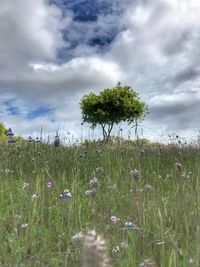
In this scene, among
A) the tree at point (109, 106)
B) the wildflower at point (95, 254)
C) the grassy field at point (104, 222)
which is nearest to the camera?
the wildflower at point (95, 254)

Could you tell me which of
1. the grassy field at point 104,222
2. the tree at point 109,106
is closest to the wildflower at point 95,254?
the grassy field at point 104,222

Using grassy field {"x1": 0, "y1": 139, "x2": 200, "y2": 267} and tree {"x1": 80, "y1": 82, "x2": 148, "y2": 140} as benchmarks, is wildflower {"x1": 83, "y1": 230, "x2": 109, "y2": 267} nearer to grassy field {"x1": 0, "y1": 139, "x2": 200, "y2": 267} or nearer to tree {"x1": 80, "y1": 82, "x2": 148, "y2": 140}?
grassy field {"x1": 0, "y1": 139, "x2": 200, "y2": 267}

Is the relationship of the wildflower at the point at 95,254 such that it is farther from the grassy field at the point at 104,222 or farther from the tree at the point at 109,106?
the tree at the point at 109,106

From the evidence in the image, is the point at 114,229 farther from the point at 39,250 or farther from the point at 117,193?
the point at 117,193

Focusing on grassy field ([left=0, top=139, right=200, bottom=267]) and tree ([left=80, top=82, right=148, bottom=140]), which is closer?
grassy field ([left=0, top=139, right=200, bottom=267])

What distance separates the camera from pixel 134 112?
174ft

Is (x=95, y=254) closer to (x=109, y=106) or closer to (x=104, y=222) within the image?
(x=104, y=222)

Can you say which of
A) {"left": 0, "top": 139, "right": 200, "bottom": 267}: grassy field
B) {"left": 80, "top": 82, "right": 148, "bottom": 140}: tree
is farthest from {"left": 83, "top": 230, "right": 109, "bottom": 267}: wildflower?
{"left": 80, "top": 82, "right": 148, "bottom": 140}: tree

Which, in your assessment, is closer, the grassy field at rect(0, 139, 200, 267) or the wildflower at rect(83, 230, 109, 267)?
the wildflower at rect(83, 230, 109, 267)

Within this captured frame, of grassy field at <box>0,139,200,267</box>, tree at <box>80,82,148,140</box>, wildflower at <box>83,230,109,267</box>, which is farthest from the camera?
tree at <box>80,82,148,140</box>

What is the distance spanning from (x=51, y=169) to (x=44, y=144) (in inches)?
119

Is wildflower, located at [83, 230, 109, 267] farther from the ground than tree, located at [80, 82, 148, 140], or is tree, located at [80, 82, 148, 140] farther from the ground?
tree, located at [80, 82, 148, 140]

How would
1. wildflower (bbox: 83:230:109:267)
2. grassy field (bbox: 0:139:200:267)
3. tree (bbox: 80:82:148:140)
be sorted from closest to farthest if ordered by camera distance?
wildflower (bbox: 83:230:109:267)
grassy field (bbox: 0:139:200:267)
tree (bbox: 80:82:148:140)

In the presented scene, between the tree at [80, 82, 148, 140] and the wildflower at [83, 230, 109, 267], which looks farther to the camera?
the tree at [80, 82, 148, 140]
